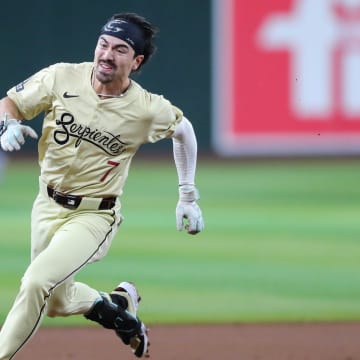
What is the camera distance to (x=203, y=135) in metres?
17.8

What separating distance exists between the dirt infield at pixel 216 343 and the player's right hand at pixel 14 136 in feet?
5.61

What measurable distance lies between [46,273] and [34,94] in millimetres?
919

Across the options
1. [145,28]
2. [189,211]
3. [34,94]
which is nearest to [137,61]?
[145,28]

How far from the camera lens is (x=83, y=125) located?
5.64 metres

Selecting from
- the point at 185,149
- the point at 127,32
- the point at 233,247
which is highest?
the point at 127,32

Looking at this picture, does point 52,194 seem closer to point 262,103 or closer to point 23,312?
point 23,312

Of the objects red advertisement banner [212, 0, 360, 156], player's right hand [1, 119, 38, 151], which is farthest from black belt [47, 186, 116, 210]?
red advertisement banner [212, 0, 360, 156]

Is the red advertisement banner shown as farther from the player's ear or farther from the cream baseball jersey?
the cream baseball jersey

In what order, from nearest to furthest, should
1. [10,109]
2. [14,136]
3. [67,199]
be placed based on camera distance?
[14,136] < [10,109] < [67,199]

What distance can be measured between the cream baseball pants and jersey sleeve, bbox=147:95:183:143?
0.43 m

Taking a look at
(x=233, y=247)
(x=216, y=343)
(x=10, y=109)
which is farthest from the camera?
(x=233, y=247)

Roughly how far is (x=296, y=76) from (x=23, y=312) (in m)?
11.9

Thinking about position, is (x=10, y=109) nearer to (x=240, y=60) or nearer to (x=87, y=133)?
(x=87, y=133)

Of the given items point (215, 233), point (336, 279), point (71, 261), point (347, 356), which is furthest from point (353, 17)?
point (71, 261)
